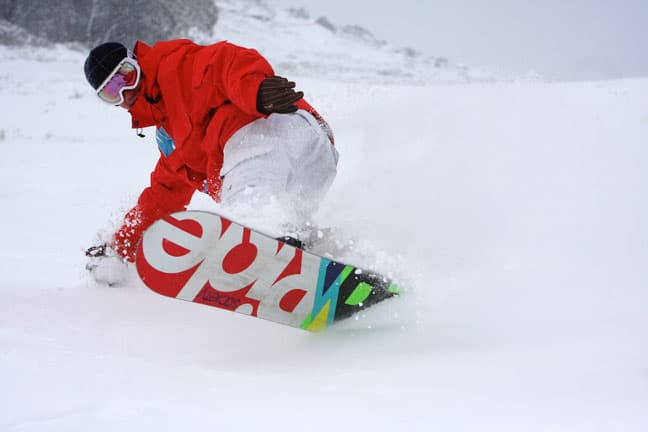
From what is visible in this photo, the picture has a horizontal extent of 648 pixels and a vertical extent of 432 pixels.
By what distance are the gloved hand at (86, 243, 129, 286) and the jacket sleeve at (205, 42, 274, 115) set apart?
101 centimetres

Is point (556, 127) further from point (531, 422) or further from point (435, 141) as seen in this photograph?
point (531, 422)

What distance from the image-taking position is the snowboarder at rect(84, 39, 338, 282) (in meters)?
1.97

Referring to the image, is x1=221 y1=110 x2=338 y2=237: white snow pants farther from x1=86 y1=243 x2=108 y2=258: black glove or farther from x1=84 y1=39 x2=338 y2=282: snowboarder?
x1=86 y1=243 x2=108 y2=258: black glove

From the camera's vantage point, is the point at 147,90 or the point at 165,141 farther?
the point at 165,141

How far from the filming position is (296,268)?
181 cm

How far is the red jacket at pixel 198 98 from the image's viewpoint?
203 cm

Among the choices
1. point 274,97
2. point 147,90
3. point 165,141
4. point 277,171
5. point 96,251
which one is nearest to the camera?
point 274,97

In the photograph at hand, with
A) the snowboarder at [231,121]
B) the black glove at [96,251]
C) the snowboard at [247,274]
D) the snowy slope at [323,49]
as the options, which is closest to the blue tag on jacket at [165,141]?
the snowboarder at [231,121]

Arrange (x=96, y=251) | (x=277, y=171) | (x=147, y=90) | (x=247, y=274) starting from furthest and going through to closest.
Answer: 1. (x=96, y=251)
2. (x=147, y=90)
3. (x=277, y=171)
4. (x=247, y=274)

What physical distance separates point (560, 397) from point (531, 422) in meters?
0.20

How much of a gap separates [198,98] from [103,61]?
412 mm

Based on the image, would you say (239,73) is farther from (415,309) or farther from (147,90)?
(415,309)

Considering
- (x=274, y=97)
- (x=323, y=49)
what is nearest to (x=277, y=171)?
(x=274, y=97)

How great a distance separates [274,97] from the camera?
1953 mm
